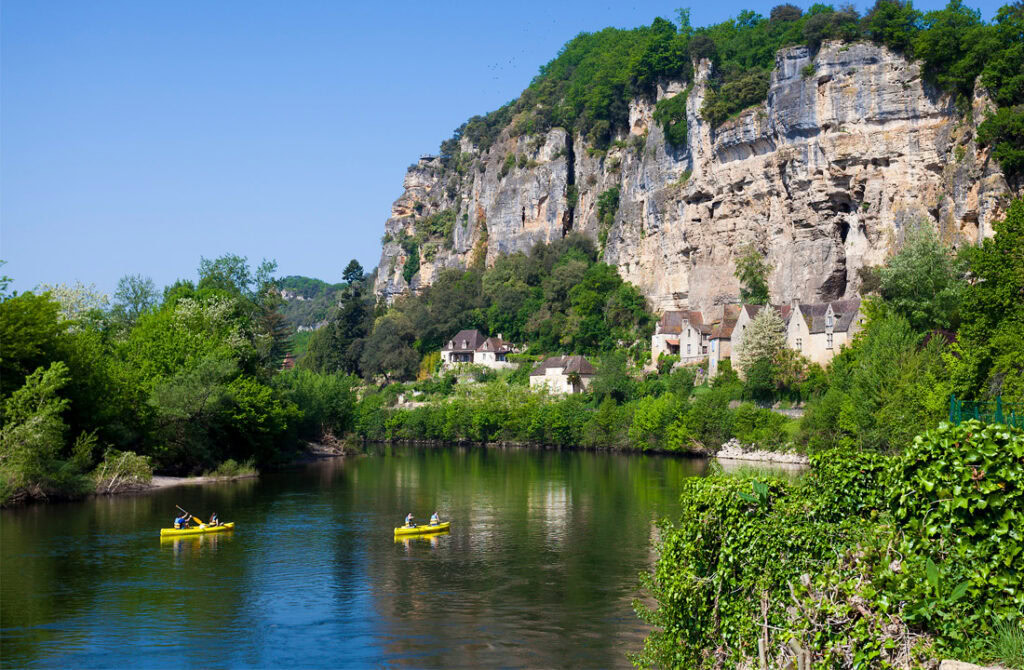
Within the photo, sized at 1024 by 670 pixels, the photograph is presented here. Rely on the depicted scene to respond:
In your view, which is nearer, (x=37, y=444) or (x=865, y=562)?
(x=865, y=562)

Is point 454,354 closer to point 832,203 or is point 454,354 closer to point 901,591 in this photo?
point 832,203

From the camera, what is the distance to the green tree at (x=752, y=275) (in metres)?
74.5

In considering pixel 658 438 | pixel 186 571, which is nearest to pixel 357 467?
pixel 658 438

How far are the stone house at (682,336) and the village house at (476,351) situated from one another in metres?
16.9

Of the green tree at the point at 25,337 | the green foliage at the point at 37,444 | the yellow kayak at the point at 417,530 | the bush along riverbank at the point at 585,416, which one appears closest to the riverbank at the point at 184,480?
the green foliage at the point at 37,444

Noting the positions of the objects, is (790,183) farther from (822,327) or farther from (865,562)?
(865,562)

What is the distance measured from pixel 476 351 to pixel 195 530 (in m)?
64.2

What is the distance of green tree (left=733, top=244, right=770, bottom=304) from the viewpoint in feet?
244

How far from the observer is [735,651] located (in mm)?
10852

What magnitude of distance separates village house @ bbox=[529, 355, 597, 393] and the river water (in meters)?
36.8

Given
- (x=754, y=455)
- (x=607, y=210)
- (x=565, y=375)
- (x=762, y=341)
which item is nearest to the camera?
(x=754, y=455)

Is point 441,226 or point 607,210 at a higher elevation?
point 441,226

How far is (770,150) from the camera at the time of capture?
7388 cm

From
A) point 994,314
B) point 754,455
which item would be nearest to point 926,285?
point 754,455
